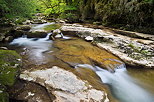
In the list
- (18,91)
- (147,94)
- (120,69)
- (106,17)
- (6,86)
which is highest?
(106,17)

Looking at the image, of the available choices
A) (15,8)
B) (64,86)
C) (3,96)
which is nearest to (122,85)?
(64,86)

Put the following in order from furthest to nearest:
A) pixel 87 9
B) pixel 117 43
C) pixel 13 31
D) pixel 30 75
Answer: pixel 87 9 → pixel 13 31 → pixel 117 43 → pixel 30 75

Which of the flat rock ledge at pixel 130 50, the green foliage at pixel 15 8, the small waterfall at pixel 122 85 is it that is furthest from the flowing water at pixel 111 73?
the green foliage at pixel 15 8

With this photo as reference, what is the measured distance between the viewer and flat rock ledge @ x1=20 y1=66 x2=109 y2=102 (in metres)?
2.60

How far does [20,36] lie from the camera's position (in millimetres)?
8617

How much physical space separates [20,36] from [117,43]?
262 inches

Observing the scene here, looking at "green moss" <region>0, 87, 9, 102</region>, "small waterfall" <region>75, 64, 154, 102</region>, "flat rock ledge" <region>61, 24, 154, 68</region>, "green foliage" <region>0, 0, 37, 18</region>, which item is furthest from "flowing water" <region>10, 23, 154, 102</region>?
"green foliage" <region>0, 0, 37, 18</region>

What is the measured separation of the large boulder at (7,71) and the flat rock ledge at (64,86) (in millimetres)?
283

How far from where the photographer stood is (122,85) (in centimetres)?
397

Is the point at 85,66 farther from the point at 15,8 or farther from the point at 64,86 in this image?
the point at 15,8

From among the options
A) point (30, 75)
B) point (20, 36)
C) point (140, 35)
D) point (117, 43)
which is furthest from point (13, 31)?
point (140, 35)

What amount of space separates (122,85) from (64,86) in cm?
213

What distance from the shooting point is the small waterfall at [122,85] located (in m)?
3.35

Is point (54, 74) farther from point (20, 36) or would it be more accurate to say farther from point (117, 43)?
point (20, 36)
